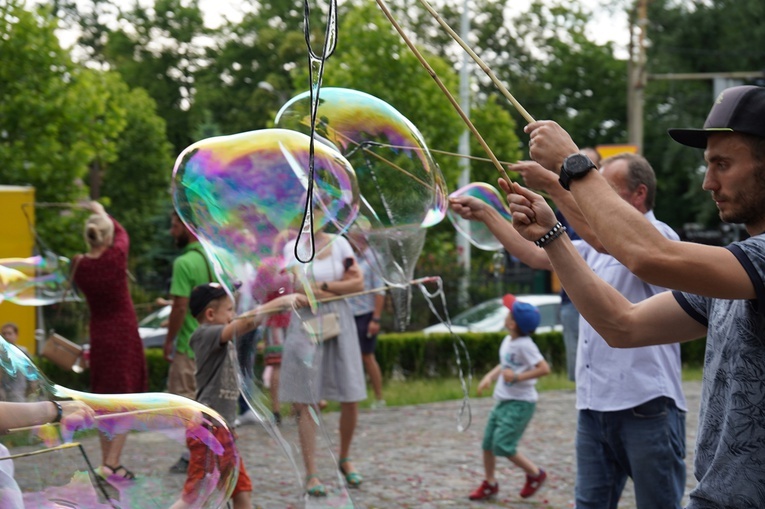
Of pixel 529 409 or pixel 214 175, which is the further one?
pixel 529 409

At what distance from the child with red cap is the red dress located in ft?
8.20

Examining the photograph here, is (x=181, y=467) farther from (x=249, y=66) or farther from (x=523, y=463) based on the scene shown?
(x=249, y=66)

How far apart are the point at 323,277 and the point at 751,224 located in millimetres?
4591

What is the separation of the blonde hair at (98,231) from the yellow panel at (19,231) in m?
4.20

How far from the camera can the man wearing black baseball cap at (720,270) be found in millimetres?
2525

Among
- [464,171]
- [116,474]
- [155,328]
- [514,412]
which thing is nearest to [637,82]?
[464,171]

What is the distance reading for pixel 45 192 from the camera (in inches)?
752

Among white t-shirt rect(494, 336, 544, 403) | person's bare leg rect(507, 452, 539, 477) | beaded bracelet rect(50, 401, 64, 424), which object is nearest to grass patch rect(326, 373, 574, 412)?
white t-shirt rect(494, 336, 544, 403)

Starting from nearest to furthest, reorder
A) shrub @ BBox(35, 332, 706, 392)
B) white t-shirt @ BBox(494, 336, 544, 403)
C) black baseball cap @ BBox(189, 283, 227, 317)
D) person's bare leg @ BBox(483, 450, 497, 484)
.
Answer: black baseball cap @ BBox(189, 283, 227, 317), person's bare leg @ BBox(483, 450, 497, 484), white t-shirt @ BBox(494, 336, 544, 403), shrub @ BBox(35, 332, 706, 392)

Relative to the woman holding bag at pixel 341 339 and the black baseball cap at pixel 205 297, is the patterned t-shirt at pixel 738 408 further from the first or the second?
the black baseball cap at pixel 205 297

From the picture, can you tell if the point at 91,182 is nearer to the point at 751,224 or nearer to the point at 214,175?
the point at 214,175

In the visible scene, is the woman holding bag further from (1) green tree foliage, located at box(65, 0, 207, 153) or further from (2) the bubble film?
(1) green tree foliage, located at box(65, 0, 207, 153)

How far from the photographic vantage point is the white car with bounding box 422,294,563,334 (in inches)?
667

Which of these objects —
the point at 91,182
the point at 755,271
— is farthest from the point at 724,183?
the point at 91,182
